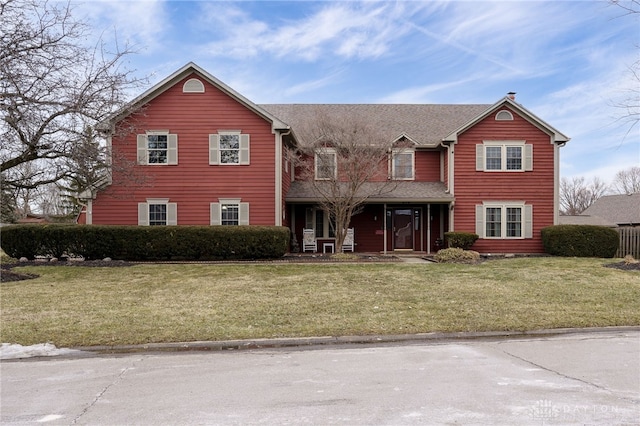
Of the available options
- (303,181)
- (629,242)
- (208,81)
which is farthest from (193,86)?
(629,242)

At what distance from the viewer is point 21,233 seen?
16.6 metres

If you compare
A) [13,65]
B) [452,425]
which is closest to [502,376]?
[452,425]

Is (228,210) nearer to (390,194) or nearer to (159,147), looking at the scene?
(159,147)

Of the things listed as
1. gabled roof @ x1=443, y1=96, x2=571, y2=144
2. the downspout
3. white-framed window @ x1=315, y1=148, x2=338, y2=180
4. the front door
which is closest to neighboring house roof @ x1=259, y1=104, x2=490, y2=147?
gabled roof @ x1=443, y1=96, x2=571, y2=144

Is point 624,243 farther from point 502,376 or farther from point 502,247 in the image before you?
point 502,376

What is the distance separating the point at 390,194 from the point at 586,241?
803 cm

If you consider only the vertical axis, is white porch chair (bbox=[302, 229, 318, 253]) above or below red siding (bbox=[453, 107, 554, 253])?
below

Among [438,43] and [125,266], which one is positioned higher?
[438,43]

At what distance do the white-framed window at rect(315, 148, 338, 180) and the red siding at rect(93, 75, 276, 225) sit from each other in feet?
6.73

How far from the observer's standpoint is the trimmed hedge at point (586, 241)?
1891 cm

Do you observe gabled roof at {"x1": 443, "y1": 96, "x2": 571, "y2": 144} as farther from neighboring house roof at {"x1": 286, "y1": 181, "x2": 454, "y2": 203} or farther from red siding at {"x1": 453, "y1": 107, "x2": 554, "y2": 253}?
neighboring house roof at {"x1": 286, "y1": 181, "x2": 454, "y2": 203}

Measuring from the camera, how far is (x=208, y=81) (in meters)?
19.2

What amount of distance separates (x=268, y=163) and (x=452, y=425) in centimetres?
1612

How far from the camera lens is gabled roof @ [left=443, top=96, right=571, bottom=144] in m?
20.9
